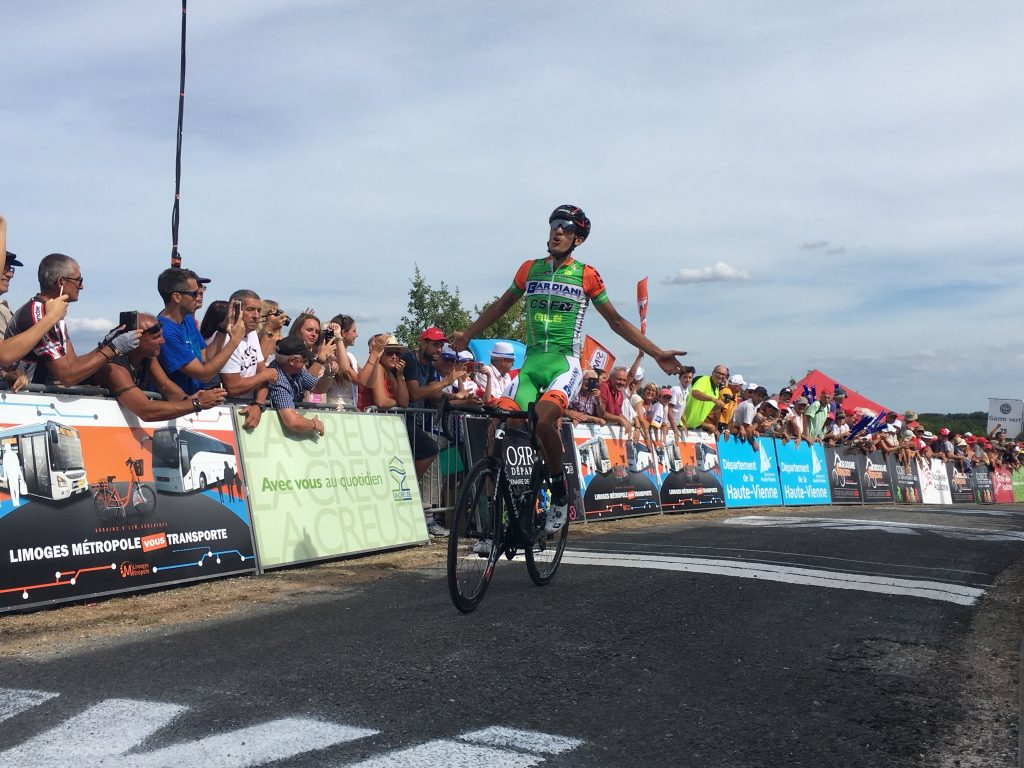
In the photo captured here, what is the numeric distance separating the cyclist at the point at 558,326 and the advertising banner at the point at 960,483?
81.5 ft

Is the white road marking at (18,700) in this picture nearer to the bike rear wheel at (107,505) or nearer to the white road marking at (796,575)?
the bike rear wheel at (107,505)

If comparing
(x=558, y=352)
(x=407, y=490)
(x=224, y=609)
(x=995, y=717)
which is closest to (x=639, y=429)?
(x=407, y=490)

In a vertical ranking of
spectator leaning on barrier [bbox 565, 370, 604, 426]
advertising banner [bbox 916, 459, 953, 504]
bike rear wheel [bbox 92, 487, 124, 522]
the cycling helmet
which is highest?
A: the cycling helmet

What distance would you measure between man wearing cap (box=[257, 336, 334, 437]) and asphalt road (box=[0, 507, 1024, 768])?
2075 mm

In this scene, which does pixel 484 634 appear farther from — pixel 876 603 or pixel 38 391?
pixel 38 391

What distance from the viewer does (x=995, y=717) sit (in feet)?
13.8

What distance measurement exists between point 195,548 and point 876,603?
500 centimetres

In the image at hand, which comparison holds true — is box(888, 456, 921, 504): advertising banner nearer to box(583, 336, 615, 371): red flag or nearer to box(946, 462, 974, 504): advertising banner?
box(946, 462, 974, 504): advertising banner

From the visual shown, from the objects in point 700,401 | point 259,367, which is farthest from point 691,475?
point 259,367

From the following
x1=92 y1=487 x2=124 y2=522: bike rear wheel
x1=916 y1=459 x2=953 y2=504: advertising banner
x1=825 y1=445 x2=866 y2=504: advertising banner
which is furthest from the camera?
x1=916 y1=459 x2=953 y2=504: advertising banner

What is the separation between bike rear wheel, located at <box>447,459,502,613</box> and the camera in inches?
239

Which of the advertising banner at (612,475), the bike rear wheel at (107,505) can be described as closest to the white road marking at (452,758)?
the bike rear wheel at (107,505)

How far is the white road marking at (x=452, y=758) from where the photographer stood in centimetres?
349

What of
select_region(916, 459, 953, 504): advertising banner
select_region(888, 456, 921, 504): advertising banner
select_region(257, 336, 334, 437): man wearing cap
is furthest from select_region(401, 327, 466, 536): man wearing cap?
select_region(916, 459, 953, 504): advertising banner
